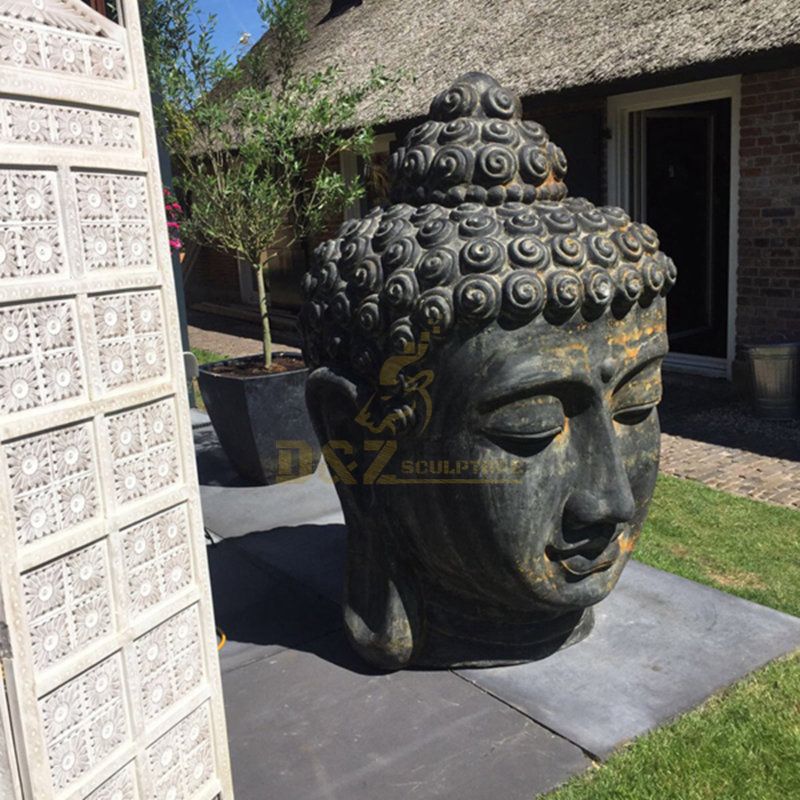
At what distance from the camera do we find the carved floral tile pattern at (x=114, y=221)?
2.07m

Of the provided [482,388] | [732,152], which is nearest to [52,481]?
[482,388]

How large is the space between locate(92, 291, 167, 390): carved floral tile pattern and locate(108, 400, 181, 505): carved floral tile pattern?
0.30 feet

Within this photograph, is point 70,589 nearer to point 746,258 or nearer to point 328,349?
point 328,349

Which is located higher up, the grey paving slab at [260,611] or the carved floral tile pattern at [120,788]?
the carved floral tile pattern at [120,788]

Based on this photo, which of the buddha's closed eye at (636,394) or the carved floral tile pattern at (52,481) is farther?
the buddha's closed eye at (636,394)

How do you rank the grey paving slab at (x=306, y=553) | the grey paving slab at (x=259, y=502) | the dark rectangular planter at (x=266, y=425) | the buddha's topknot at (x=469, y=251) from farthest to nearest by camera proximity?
the dark rectangular planter at (x=266, y=425), the grey paving slab at (x=259, y=502), the grey paving slab at (x=306, y=553), the buddha's topknot at (x=469, y=251)

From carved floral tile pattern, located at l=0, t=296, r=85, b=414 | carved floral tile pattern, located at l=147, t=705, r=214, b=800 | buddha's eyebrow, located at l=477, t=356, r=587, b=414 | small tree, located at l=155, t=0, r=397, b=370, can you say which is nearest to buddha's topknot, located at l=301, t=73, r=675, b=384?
buddha's eyebrow, located at l=477, t=356, r=587, b=414

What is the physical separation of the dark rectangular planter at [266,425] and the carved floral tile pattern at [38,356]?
3.88 metres

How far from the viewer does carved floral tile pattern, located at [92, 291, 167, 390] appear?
6.99ft

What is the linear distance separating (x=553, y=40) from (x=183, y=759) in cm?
872

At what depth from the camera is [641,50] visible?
26.8 ft

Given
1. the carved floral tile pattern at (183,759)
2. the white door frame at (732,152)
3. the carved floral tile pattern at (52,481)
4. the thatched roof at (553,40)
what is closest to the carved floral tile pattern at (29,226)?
the carved floral tile pattern at (52,481)

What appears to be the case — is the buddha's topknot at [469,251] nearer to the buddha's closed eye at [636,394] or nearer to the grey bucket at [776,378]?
the buddha's closed eye at [636,394]

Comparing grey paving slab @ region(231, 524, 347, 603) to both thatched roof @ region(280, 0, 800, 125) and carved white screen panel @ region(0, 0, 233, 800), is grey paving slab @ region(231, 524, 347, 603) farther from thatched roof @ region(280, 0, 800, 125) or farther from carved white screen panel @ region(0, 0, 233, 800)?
thatched roof @ region(280, 0, 800, 125)
